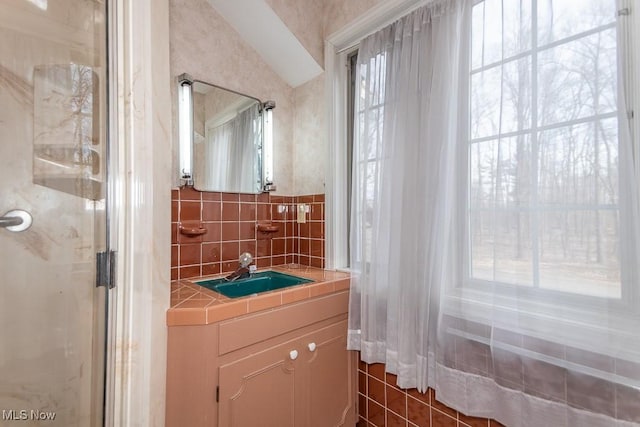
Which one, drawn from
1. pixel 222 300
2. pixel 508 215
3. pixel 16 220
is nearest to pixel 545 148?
pixel 508 215

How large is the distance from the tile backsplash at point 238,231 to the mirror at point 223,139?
0.09 metres

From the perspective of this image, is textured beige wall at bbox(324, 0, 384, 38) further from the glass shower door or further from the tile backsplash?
the glass shower door

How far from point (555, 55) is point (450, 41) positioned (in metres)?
0.38

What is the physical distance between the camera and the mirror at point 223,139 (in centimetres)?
155

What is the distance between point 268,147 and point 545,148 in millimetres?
1454

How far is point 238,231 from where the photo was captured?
5.81 feet

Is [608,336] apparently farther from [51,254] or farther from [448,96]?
[51,254]

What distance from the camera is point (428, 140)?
1229mm

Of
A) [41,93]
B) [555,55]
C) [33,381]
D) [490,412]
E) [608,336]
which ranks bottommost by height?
[490,412]

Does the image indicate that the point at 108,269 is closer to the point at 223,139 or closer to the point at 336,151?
the point at 223,139

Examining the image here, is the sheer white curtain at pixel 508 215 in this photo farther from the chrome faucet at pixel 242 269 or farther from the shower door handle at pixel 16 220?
the shower door handle at pixel 16 220

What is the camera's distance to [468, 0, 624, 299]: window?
0.85 m

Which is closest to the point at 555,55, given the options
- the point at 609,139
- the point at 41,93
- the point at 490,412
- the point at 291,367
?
the point at 609,139

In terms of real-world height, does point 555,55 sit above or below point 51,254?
above
